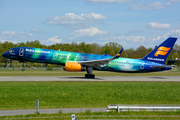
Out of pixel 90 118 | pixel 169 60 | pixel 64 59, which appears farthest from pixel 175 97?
pixel 169 60

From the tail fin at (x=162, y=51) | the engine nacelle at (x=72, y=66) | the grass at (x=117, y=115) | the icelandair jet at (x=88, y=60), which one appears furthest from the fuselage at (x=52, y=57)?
the grass at (x=117, y=115)

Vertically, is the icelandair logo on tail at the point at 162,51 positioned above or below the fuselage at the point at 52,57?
above

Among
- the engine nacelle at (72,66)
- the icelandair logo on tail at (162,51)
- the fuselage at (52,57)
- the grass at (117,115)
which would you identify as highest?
the icelandair logo on tail at (162,51)

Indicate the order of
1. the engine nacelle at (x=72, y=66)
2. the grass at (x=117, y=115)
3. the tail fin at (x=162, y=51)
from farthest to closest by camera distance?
the tail fin at (x=162, y=51), the engine nacelle at (x=72, y=66), the grass at (x=117, y=115)

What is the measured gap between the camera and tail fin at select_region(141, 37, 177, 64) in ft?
132

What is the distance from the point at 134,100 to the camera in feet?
59.2

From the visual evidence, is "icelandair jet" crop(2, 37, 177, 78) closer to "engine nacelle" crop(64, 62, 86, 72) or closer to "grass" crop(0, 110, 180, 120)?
"engine nacelle" crop(64, 62, 86, 72)

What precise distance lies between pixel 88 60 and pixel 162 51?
1410 centimetres

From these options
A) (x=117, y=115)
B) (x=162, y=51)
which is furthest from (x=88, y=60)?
(x=117, y=115)

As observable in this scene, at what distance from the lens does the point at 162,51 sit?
40.8 metres

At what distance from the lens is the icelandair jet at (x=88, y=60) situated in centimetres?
3609

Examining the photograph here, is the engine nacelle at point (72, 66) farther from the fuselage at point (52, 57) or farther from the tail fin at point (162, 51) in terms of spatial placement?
the tail fin at point (162, 51)

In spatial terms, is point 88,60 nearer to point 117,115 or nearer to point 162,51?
point 162,51

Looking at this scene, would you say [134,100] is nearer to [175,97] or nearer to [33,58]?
[175,97]
